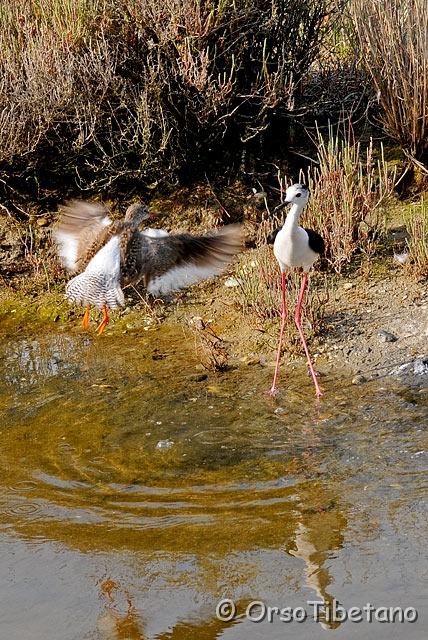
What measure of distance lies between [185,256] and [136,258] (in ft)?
1.28

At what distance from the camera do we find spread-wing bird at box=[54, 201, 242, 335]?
5.80 metres

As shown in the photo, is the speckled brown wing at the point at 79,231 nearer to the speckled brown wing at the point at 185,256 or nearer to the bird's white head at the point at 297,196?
the speckled brown wing at the point at 185,256

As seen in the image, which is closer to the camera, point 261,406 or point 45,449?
point 45,449

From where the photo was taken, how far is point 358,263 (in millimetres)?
6715

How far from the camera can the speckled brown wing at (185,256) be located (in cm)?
575

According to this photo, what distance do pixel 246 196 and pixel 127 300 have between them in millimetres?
1409

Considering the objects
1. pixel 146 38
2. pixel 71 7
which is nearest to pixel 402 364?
pixel 146 38

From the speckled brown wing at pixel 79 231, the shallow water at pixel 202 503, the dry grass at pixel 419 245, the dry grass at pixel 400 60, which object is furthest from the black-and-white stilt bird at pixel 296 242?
the dry grass at pixel 400 60

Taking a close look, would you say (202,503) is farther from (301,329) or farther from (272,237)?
(272,237)

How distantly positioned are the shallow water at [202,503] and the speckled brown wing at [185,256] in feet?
1.89

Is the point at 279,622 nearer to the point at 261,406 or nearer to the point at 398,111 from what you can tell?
the point at 261,406

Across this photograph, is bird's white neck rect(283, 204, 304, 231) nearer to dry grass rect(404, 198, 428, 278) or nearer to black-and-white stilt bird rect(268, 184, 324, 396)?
black-and-white stilt bird rect(268, 184, 324, 396)

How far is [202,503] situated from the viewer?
4.15 m

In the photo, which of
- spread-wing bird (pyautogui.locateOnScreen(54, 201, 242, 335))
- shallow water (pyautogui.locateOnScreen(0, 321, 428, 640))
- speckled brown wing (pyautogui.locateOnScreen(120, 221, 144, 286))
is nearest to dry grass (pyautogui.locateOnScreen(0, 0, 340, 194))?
spread-wing bird (pyautogui.locateOnScreen(54, 201, 242, 335))
